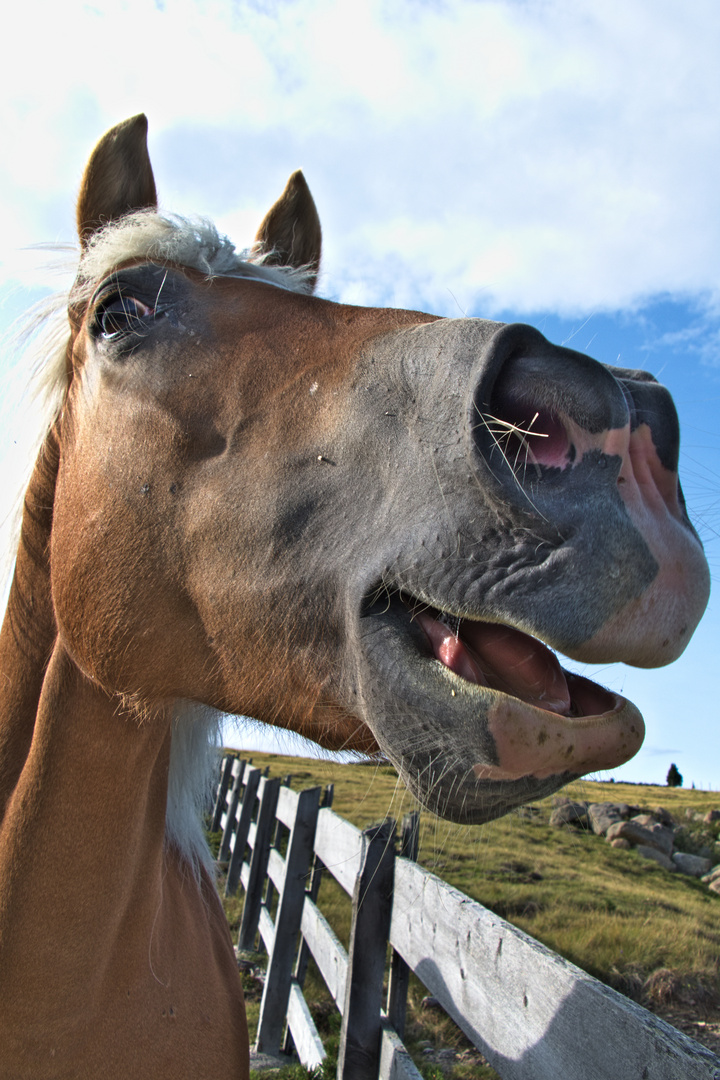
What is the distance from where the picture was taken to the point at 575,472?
3.71ft

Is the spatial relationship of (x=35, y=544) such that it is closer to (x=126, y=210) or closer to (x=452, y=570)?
(x=126, y=210)

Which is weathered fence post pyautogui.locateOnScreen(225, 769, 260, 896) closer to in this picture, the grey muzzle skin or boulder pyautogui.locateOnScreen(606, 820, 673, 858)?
the grey muzzle skin

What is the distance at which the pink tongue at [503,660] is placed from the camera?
3.88 ft

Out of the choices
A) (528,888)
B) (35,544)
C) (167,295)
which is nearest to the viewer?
(167,295)

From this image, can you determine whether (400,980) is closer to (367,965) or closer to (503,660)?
(367,965)

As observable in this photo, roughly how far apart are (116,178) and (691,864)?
17.8m

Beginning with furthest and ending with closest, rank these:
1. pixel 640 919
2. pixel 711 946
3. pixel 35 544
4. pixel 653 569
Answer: pixel 640 919 < pixel 711 946 < pixel 35 544 < pixel 653 569

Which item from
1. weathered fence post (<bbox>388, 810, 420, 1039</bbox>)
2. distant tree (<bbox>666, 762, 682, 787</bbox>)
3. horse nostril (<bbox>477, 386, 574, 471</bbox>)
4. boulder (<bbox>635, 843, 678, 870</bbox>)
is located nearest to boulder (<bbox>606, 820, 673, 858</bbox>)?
boulder (<bbox>635, 843, 678, 870</bbox>)

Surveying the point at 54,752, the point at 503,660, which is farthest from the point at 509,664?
the point at 54,752

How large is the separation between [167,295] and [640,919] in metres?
9.60

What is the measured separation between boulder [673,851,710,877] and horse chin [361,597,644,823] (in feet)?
55.5

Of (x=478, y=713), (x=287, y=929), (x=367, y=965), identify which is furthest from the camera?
(x=287, y=929)

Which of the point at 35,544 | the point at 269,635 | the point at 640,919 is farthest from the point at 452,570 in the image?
the point at 640,919

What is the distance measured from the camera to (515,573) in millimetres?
1118
